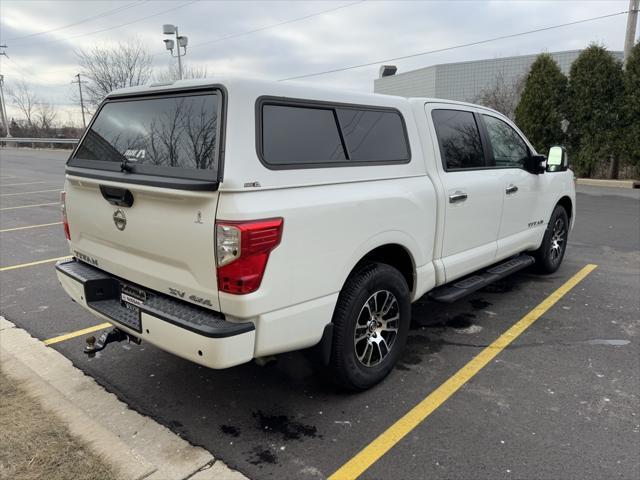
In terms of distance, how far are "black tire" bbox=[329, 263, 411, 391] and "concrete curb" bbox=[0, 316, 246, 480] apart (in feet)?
3.08

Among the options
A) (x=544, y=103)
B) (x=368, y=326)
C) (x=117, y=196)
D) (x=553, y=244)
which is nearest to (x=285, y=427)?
(x=368, y=326)

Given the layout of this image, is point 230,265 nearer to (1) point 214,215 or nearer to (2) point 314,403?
(1) point 214,215

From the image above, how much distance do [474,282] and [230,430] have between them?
2.47 m

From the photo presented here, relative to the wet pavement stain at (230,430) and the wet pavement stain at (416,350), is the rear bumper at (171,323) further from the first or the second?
the wet pavement stain at (416,350)

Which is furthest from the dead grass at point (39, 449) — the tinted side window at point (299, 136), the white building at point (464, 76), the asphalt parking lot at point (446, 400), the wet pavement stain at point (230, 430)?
the white building at point (464, 76)

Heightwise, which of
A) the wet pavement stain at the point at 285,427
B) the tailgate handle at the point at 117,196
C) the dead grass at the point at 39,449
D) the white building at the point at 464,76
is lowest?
the wet pavement stain at the point at 285,427

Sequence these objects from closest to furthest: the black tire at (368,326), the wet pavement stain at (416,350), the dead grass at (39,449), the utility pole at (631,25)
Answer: the dead grass at (39,449)
the black tire at (368,326)
the wet pavement stain at (416,350)
the utility pole at (631,25)

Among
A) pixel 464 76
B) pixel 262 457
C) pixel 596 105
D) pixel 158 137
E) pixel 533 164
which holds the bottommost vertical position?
pixel 262 457

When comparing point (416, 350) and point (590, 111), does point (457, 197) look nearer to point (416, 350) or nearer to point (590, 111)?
point (416, 350)

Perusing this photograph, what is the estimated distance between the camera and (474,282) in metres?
4.34

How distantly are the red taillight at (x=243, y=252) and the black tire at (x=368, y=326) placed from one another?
2.47 feet

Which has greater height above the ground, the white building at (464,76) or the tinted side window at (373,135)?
the white building at (464,76)

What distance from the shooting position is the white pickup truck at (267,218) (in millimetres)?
2506

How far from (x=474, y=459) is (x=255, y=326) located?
1.39m
